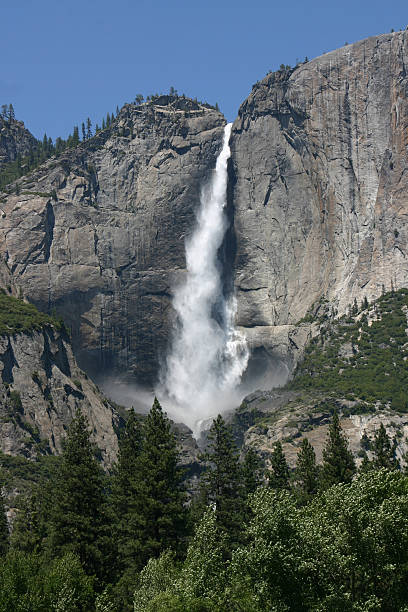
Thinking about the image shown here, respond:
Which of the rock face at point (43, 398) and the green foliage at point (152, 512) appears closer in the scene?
the green foliage at point (152, 512)

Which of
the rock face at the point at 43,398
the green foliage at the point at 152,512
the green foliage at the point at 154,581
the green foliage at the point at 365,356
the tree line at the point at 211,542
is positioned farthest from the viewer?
the green foliage at the point at 365,356

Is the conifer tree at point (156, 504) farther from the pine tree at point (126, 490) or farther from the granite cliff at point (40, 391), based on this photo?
the granite cliff at point (40, 391)

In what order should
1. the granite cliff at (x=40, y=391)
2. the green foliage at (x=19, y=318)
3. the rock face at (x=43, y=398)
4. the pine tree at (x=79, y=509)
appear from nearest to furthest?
the pine tree at (x=79, y=509) → the rock face at (x=43, y=398) → the granite cliff at (x=40, y=391) → the green foliage at (x=19, y=318)

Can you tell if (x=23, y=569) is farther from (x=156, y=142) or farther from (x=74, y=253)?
(x=156, y=142)

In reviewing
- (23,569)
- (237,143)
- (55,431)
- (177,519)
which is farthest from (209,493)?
(237,143)

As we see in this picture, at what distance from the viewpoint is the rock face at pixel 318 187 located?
540ft

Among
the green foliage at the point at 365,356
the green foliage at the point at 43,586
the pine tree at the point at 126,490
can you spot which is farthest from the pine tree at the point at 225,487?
the green foliage at the point at 365,356

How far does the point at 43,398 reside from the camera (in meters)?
138

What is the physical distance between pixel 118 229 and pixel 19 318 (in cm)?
3953

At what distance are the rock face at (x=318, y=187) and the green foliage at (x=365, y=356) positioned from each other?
643 centimetres

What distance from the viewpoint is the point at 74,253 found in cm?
17312

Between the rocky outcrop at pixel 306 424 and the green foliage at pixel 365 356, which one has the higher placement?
the green foliage at pixel 365 356

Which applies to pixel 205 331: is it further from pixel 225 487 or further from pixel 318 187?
pixel 225 487

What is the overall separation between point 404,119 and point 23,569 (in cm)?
13399
